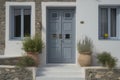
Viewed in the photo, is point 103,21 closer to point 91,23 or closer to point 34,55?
point 91,23

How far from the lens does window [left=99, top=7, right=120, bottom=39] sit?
14.9 m

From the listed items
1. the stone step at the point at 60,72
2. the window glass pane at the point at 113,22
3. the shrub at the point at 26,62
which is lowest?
the stone step at the point at 60,72

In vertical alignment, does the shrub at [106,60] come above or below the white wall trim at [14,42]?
below

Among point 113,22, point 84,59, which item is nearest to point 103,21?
point 113,22

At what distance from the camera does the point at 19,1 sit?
582 inches

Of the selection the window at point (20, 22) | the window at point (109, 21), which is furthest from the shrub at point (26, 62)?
the window at point (109, 21)

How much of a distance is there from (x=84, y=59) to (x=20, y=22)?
389 cm

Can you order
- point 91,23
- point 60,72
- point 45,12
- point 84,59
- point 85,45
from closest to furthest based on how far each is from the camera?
point 60,72
point 84,59
point 85,45
point 91,23
point 45,12

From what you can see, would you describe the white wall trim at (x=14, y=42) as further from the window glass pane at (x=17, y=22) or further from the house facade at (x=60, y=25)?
the window glass pane at (x=17, y=22)

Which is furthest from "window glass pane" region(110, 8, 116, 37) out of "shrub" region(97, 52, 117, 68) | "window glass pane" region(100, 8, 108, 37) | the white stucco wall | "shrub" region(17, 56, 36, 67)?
"shrub" region(17, 56, 36, 67)

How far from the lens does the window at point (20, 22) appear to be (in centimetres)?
1505

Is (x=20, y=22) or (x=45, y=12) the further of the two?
(x=20, y=22)

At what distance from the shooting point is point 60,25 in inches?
591

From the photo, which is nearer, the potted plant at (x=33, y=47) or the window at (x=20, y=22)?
the potted plant at (x=33, y=47)
